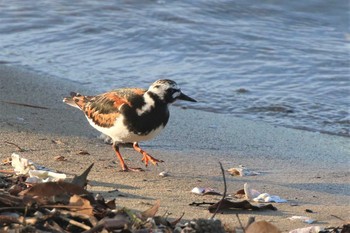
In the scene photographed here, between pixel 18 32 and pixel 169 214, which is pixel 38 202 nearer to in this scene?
pixel 169 214

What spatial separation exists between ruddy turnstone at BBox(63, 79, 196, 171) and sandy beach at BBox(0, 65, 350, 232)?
18 cm

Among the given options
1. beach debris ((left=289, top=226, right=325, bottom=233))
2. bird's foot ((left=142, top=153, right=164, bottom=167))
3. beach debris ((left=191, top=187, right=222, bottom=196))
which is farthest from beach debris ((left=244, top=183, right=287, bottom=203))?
bird's foot ((left=142, top=153, right=164, bottom=167))

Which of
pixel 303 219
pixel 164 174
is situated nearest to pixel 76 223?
pixel 303 219

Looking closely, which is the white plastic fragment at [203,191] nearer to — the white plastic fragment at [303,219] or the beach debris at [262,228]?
the white plastic fragment at [303,219]

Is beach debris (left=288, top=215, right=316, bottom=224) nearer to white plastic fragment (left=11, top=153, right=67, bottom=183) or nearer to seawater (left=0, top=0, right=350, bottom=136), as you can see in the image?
white plastic fragment (left=11, top=153, right=67, bottom=183)

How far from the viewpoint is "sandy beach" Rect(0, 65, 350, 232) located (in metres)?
4.12

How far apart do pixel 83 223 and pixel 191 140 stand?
2.72 metres

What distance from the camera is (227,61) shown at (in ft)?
27.6

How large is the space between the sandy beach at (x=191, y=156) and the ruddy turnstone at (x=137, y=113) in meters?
0.18

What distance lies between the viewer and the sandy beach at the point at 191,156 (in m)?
4.12

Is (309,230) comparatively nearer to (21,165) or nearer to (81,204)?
(81,204)

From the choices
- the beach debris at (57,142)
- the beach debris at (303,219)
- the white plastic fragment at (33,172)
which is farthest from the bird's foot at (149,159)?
the beach debris at (303,219)

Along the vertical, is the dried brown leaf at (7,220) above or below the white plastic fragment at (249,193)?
above

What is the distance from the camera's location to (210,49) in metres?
8.80
